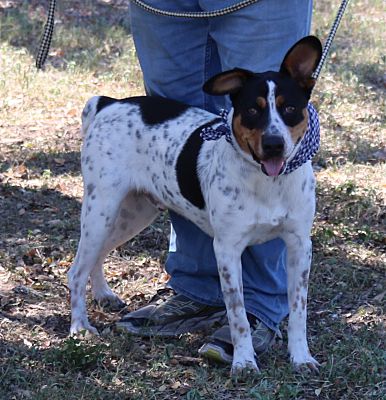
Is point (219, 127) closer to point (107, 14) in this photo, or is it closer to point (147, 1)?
point (147, 1)

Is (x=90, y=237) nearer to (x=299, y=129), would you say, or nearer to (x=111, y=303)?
(x=111, y=303)

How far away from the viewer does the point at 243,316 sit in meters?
4.45

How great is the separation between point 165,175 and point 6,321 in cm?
115

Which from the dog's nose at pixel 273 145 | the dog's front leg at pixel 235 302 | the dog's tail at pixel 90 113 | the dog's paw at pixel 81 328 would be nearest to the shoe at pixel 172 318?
the dog's paw at pixel 81 328

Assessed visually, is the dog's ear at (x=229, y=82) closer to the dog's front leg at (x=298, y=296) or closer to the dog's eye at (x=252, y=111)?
the dog's eye at (x=252, y=111)

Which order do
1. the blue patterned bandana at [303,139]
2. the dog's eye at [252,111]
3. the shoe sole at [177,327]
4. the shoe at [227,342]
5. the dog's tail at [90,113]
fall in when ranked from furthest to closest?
the dog's tail at [90,113], the shoe sole at [177,327], the shoe at [227,342], the blue patterned bandana at [303,139], the dog's eye at [252,111]

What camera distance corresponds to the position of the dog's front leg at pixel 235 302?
174 inches

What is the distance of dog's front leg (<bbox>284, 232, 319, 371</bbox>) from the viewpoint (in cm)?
446

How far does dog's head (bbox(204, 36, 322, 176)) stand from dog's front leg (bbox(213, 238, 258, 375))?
497mm

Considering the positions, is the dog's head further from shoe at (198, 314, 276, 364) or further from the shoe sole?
the shoe sole

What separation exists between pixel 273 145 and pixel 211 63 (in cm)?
108

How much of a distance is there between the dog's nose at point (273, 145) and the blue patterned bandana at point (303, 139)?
174 mm

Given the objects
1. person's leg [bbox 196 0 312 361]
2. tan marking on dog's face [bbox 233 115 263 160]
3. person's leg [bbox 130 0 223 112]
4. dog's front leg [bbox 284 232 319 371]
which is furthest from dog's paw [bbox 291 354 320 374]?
person's leg [bbox 130 0 223 112]

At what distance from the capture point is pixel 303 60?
13.7ft
